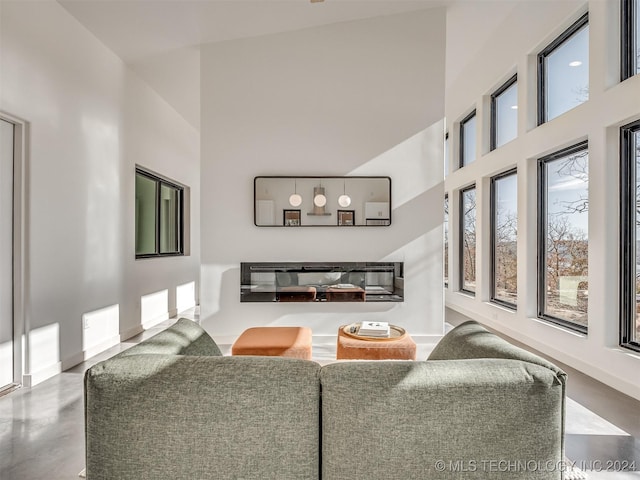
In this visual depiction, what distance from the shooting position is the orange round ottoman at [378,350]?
2953 millimetres

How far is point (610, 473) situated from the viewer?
6.53ft

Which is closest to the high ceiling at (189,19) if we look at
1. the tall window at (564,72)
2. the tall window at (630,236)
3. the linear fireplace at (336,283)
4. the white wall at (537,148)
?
the white wall at (537,148)

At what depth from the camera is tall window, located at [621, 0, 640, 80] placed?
301 cm

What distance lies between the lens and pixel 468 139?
636cm

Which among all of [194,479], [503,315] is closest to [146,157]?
[194,479]

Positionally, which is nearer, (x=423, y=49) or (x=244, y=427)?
(x=244, y=427)

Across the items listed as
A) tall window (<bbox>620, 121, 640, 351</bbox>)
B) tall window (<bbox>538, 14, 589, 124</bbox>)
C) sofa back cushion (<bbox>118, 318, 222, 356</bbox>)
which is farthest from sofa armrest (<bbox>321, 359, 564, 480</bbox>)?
tall window (<bbox>538, 14, 589, 124</bbox>)

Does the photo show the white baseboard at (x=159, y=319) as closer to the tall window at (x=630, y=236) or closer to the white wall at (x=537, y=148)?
the white wall at (x=537, y=148)

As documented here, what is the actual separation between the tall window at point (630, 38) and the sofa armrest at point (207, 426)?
3544 millimetres

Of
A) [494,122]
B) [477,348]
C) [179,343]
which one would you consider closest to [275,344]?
[179,343]

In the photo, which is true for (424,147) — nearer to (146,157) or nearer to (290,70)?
(290,70)

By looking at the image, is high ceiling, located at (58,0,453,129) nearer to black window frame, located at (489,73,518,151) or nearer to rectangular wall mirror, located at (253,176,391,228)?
black window frame, located at (489,73,518,151)

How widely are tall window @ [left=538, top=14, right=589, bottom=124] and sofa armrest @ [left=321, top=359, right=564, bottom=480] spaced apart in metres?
3.40

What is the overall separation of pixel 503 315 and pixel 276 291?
9.71 ft
